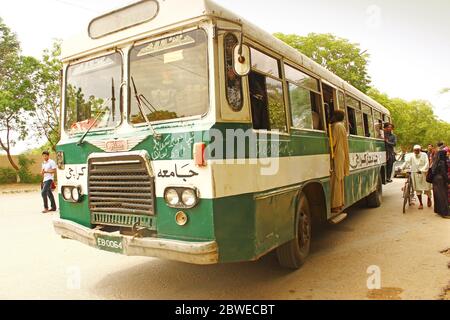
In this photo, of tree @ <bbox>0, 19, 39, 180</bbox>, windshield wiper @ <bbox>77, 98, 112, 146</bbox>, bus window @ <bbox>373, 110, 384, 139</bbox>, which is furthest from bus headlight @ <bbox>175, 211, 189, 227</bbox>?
tree @ <bbox>0, 19, 39, 180</bbox>

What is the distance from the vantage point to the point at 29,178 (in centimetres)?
2639

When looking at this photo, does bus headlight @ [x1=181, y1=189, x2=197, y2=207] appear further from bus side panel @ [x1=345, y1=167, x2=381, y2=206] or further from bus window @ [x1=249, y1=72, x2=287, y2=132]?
bus side panel @ [x1=345, y1=167, x2=381, y2=206]

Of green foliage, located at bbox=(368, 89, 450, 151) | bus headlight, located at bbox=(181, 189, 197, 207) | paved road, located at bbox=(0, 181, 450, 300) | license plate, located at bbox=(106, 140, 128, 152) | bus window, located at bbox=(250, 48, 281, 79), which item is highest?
green foliage, located at bbox=(368, 89, 450, 151)

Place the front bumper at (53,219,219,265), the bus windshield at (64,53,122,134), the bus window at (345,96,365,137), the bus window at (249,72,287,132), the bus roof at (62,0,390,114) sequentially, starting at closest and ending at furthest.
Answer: the front bumper at (53,219,219,265), the bus roof at (62,0,390,114), the bus window at (249,72,287,132), the bus windshield at (64,53,122,134), the bus window at (345,96,365,137)

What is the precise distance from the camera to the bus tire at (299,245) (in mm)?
4738

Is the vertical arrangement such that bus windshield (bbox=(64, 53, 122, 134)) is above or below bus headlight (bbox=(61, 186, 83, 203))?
above

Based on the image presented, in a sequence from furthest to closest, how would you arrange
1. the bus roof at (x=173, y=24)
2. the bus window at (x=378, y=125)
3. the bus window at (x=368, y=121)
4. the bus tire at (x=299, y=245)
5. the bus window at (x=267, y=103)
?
the bus window at (x=378, y=125) → the bus window at (x=368, y=121) → the bus tire at (x=299, y=245) → the bus window at (x=267, y=103) → the bus roof at (x=173, y=24)

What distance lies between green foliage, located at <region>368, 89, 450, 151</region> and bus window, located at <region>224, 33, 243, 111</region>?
45.1 metres

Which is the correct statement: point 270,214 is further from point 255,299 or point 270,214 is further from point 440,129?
point 440,129

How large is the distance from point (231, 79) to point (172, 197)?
1.28 meters

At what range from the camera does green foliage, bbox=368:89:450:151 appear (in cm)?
4604

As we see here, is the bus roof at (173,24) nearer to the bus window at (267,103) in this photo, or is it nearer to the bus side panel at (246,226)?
the bus window at (267,103)

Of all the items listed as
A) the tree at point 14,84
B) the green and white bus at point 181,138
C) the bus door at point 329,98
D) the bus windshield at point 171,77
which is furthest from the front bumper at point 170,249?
the tree at point 14,84

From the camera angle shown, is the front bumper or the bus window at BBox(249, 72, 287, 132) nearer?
the front bumper
